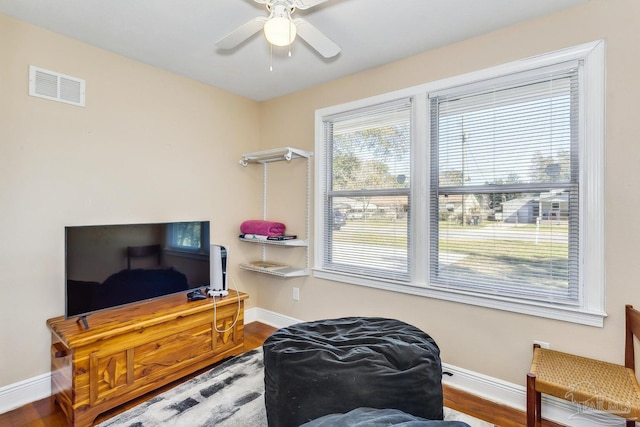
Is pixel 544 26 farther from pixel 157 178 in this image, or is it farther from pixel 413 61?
pixel 157 178

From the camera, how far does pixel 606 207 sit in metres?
1.79

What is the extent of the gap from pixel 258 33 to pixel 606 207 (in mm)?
2447

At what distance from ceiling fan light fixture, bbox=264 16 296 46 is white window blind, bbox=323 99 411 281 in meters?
1.32

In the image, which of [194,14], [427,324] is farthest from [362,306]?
[194,14]

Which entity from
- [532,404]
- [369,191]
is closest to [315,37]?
[369,191]

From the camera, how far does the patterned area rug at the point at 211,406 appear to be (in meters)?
1.87

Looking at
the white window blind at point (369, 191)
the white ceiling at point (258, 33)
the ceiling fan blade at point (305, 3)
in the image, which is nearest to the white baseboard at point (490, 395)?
the white window blind at point (369, 191)

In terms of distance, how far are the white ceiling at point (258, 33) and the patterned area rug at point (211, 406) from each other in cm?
240

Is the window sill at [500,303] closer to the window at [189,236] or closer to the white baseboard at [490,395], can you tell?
the white baseboard at [490,395]

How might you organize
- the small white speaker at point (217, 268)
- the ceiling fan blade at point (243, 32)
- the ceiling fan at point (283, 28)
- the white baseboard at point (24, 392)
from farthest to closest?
1. the small white speaker at point (217, 268)
2. the white baseboard at point (24, 392)
3. the ceiling fan blade at point (243, 32)
4. the ceiling fan at point (283, 28)

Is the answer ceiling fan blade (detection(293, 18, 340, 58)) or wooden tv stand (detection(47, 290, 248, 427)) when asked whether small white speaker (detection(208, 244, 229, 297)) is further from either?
ceiling fan blade (detection(293, 18, 340, 58))

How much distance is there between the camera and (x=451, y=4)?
1.89m

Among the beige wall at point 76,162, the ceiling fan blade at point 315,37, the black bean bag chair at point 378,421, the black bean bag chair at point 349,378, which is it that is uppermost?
the ceiling fan blade at point 315,37

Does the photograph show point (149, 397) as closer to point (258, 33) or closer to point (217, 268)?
point (217, 268)
